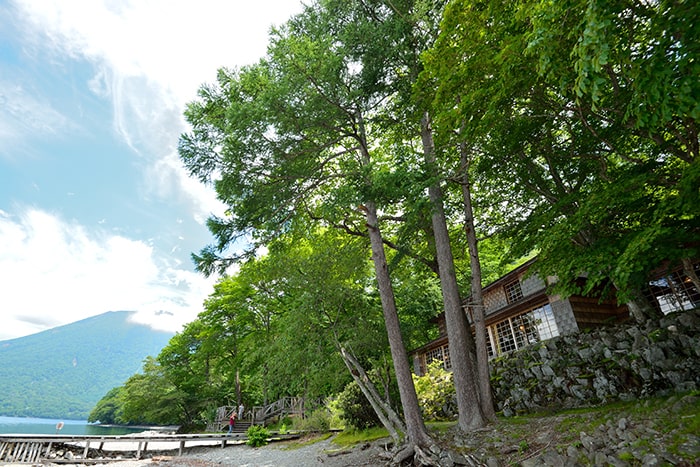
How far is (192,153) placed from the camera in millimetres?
9047

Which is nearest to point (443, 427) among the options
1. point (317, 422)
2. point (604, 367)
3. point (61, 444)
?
point (604, 367)

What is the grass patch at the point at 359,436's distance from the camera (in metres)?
11.7

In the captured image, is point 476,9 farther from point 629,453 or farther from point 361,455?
point 361,455

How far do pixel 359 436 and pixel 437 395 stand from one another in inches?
148

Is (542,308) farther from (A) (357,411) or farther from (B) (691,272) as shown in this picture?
(A) (357,411)

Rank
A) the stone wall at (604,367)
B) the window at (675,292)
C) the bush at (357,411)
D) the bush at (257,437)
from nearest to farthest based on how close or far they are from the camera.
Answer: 1. the stone wall at (604,367)
2. the window at (675,292)
3. the bush at (357,411)
4. the bush at (257,437)

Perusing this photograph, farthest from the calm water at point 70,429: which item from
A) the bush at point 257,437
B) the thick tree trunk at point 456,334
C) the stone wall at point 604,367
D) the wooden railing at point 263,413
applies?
the stone wall at point 604,367

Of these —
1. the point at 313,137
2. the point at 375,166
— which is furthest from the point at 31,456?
the point at 375,166

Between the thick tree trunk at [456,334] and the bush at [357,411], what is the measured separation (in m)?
6.26

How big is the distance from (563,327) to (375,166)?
31.0 feet

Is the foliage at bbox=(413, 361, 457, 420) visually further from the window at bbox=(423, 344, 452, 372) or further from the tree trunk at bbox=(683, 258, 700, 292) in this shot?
the tree trunk at bbox=(683, 258, 700, 292)

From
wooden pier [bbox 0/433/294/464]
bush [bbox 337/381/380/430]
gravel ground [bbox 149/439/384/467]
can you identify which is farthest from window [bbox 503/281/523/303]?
wooden pier [bbox 0/433/294/464]

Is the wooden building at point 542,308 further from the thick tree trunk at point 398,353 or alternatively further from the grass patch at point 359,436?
the grass patch at point 359,436

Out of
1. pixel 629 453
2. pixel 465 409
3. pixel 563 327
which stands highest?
pixel 563 327
